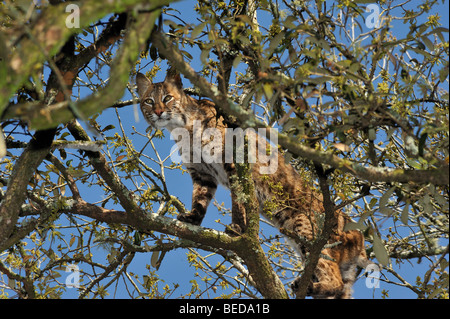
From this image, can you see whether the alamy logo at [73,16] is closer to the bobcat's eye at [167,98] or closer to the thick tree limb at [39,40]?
the thick tree limb at [39,40]

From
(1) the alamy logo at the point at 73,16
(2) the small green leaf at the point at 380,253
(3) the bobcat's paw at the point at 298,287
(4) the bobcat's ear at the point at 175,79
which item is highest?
(4) the bobcat's ear at the point at 175,79

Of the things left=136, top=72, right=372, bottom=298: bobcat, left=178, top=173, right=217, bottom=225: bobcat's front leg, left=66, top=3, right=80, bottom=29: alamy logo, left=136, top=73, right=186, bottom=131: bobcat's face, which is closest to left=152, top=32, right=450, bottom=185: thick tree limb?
left=66, top=3, right=80, bottom=29: alamy logo

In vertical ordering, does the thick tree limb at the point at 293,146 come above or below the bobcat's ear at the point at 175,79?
below

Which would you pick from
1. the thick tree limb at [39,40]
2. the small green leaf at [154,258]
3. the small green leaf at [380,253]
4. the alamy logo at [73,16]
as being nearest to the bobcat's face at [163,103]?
the small green leaf at [154,258]

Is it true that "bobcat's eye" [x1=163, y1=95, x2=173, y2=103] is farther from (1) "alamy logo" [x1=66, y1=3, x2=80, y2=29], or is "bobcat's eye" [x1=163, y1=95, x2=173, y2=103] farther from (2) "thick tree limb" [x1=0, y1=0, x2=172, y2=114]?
(2) "thick tree limb" [x1=0, y1=0, x2=172, y2=114]

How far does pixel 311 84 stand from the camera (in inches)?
160

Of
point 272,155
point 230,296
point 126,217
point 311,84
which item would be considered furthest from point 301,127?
point 272,155

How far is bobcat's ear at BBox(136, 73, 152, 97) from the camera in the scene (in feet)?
24.9

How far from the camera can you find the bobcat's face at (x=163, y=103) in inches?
291

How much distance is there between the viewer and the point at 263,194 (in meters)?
6.92

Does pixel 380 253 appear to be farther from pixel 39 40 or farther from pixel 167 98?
pixel 167 98

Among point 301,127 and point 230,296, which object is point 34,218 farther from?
point 301,127
